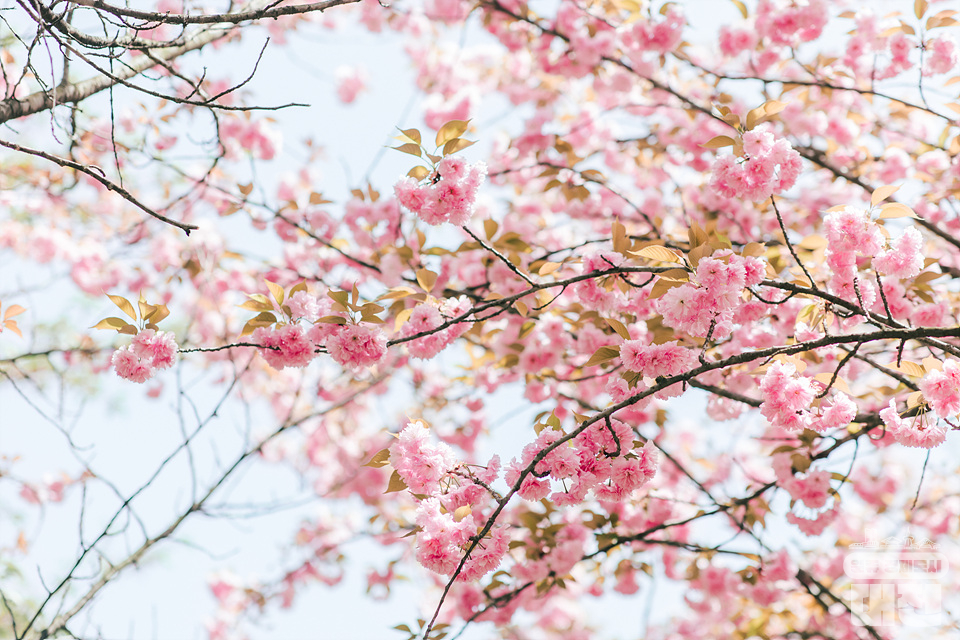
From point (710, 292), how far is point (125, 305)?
5.05 ft

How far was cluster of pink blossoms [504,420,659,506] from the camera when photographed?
1756mm

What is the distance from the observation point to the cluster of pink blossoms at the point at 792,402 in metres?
1.82

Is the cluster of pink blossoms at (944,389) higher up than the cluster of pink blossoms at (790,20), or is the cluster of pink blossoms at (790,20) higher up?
the cluster of pink blossoms at (790,20)

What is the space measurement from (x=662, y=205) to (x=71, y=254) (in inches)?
189

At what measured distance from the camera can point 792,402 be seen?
183 centimetres

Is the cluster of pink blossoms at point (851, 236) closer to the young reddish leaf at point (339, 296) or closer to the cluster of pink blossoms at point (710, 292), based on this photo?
the cluster of pink blossoms at point (710, 292)

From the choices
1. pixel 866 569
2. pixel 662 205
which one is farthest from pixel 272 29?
pixel 866 569

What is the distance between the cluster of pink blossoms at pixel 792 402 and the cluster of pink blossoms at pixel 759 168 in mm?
501

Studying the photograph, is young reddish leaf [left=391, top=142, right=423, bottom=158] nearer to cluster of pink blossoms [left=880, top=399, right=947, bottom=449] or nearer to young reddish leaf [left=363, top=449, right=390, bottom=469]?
young reddish leaf [left=363, top=449, right=390, bottom=469]

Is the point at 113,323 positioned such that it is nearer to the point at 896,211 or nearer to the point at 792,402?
the point at 792,402

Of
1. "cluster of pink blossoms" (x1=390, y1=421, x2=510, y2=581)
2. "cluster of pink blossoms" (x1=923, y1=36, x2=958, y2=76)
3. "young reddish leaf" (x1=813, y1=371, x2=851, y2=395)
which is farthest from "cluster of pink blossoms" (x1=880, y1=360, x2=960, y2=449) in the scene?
"cluster of pink blossoms" (x1=923, y1=36, x2=958, y2=76)

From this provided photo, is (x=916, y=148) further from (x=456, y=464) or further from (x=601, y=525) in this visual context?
(x=456, y=464)

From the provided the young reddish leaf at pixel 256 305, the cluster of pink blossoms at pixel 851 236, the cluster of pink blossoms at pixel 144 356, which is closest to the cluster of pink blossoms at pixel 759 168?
the cluster of pink blossoms at pixel 851 236

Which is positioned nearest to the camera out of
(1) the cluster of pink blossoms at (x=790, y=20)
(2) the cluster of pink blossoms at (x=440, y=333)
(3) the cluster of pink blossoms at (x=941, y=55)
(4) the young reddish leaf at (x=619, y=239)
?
(4) the young reddish leaf at (x=619, y=239)
